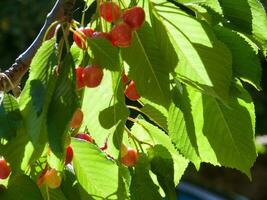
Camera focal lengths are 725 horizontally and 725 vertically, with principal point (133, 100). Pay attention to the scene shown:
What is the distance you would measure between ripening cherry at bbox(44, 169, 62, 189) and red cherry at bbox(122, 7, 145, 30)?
8.9 inches

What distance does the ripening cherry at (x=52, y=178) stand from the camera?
39.1 inches

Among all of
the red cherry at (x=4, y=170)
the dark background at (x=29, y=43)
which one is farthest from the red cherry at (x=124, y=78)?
the dark background at (x=29, y=43)

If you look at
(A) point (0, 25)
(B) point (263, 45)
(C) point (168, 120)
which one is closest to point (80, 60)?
(C) point (168, 120)

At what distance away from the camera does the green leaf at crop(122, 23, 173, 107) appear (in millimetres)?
1005

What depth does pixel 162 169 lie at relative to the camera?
1.12 meters

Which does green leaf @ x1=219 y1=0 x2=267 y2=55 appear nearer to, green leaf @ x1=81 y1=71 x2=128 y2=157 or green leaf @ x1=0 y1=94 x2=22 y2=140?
green leaf @ x1=81 y1=71 x2=128 y2=157

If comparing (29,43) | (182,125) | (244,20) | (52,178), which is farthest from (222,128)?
(29,43)

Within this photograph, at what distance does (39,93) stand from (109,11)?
0.53 ft

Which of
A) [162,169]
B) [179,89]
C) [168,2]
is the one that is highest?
[168,2]

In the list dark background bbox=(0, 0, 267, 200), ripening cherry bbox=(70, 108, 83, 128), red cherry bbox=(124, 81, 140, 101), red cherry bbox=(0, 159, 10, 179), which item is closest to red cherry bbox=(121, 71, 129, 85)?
red cherry bbox=(124, 81, 140, 101)

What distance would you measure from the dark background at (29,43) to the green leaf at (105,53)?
5.15 m

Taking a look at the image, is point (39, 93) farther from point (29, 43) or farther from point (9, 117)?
point (29, 43)

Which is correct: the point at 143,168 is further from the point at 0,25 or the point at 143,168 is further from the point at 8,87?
the point at 0,25

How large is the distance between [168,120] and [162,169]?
10 cm
